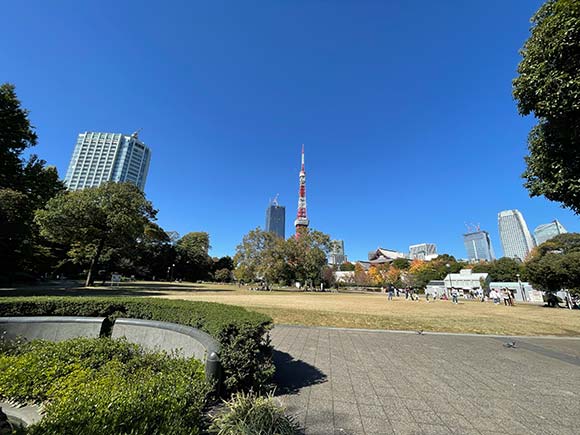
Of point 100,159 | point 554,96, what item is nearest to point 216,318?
point 554,96

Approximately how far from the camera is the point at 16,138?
706 inches

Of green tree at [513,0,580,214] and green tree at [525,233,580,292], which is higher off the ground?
green tree at [513,0,580,214]

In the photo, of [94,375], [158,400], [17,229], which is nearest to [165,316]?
[94,375]

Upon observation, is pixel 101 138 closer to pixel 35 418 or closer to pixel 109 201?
pixel 109 201

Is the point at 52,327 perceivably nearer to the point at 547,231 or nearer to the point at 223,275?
the point at 223,275

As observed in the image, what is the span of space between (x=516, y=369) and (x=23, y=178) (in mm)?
30488

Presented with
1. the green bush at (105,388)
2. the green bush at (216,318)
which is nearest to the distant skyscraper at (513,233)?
the green bush at (216,318)

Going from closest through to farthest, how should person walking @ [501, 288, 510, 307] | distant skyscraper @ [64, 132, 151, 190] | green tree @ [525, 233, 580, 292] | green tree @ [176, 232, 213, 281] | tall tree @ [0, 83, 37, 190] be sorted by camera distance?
tall tree @ [0, 83, 37, 190]
green tree @ [525, 233, 580, 292]
person walking @ [501, 288, 510, 307]
green tree @ [176, 232, 213, 281]
distant skyscraper @ [64, 132, 151, 190]

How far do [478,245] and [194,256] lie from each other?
171548mm

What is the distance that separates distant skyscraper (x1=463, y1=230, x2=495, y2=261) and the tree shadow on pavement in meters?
181

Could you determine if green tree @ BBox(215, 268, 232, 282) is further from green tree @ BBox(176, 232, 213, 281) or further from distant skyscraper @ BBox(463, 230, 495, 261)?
distant skyscraper @ BBox(463, 230, 495, 261)

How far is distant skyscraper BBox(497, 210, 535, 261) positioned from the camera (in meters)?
126

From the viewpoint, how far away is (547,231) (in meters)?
122

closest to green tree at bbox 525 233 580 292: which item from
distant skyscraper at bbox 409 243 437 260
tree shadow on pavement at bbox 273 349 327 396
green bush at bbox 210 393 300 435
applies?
tree shadow on pavement at bbox 273 349 327 396
